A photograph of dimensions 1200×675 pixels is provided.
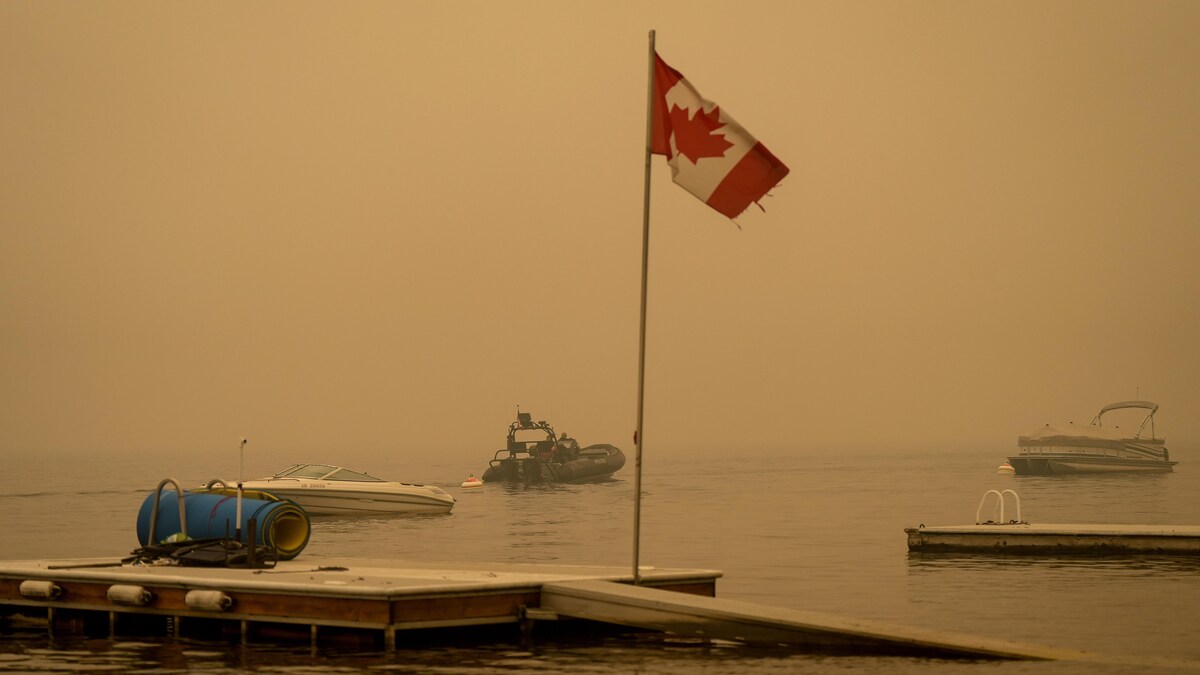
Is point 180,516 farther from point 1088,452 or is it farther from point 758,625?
point 1088,452

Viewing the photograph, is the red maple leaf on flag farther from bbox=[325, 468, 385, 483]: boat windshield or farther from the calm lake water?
bbox=[325, 468, 385, 483]: boat windshield

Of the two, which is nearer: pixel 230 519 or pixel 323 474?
pixel 230 519

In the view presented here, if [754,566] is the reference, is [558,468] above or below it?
above

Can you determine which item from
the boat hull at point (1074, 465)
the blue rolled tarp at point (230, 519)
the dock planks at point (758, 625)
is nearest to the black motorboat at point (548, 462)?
the boat hull at point (1074, 465)

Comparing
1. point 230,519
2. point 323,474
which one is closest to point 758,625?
point 230,519

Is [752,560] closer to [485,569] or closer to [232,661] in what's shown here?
[485,569]

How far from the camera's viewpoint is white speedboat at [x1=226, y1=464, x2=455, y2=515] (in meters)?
59.7

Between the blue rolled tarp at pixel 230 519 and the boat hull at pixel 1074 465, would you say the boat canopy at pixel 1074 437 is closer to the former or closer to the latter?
the boat hull at pixel 1074 465

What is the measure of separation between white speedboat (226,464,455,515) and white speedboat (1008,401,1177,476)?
72.5 m

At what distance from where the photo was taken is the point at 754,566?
1587 inches

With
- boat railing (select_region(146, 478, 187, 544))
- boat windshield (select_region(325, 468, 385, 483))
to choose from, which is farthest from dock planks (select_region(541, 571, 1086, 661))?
boat windshield (select_region(325, 468, 385, 483))

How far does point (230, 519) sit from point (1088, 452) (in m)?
115

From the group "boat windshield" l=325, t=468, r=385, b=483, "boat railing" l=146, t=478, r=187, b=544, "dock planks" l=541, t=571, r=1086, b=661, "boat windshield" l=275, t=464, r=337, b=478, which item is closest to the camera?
"dock planks" l=541, t=571, r=1086, b=661

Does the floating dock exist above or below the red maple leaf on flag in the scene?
below
